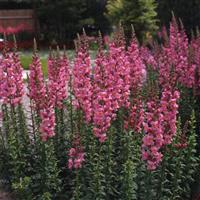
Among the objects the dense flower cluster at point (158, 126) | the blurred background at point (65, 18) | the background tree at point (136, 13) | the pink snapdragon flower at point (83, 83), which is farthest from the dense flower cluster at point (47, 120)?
the blurred background at point (65, 18)

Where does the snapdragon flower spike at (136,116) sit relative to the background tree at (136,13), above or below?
below

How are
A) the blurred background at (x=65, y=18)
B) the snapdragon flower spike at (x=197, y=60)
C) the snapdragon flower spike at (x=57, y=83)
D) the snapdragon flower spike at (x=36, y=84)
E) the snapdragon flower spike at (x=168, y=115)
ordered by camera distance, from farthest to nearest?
the blurred background at (x=65, y=18), the snapdragon flower spike at (x=197, y=60), the snapdragon flower spike at (x=57, y=83), the snapdragon flower spike at (x=36, y=84), the snapdragon flower spike at (x=168, y=115)

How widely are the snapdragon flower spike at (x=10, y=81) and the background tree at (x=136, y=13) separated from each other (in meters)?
12.1

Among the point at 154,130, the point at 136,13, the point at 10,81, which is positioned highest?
the point at 136,13

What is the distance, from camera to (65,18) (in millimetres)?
22594

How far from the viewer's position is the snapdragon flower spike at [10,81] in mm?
5512

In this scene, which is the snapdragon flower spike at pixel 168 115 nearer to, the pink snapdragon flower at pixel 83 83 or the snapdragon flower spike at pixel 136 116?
the snapdragon flower spike at pixel 136 116

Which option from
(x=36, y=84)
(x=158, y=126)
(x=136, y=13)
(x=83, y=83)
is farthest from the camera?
(x=136, y=13)

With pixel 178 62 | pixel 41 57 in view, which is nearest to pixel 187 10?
pixel 41 57

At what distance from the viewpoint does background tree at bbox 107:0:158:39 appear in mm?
17672

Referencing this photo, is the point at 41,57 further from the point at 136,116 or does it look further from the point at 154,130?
the point at 154,130

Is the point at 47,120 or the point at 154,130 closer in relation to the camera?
the point at 154,130

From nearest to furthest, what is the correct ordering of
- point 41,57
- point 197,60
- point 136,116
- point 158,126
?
1. point 158,126
2. point 136,116
3. point 197,60
4. point 41,57

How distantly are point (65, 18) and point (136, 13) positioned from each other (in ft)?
18.4
